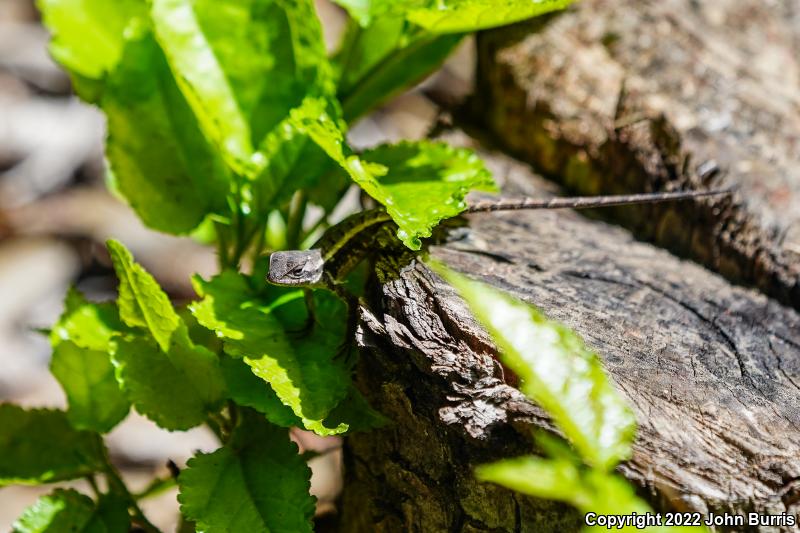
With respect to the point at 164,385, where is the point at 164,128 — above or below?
above

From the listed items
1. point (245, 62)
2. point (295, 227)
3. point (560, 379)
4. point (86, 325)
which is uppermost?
point (245, 62)

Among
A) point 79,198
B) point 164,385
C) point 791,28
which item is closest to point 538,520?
point 164,385

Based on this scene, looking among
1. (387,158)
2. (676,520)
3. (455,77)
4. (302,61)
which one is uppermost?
(455,77)

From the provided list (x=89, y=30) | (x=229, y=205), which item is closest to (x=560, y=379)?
(x=229, y=205)

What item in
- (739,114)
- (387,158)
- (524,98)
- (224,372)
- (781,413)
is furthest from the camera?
(524,98)

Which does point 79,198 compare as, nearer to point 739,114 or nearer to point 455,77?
point 455,77

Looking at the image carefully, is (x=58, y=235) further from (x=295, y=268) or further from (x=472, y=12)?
(x=472, y=12)
